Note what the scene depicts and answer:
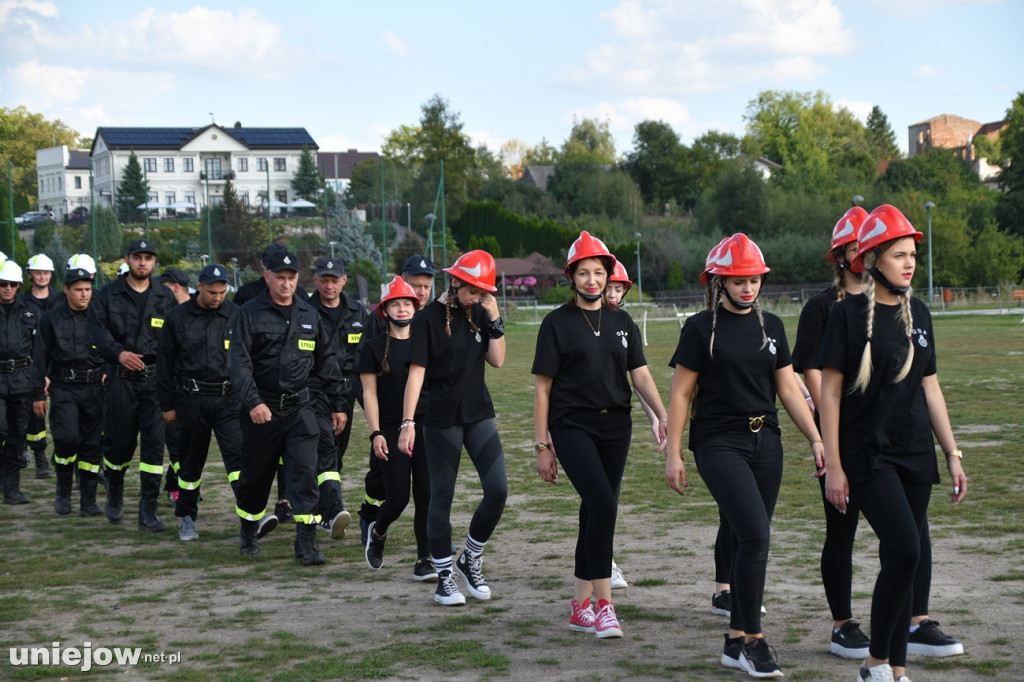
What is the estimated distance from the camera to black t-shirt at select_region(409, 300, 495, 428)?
743 centimetres

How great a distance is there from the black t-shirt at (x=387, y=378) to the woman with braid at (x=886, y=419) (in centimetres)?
352

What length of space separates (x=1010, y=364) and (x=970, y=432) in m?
10.6

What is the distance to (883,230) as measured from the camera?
17.3 ft

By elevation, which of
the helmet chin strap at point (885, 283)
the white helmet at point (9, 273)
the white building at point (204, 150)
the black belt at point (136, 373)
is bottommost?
the black belt at point (136, 373)

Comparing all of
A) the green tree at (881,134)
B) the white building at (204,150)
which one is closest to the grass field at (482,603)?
the white building at (204,150)

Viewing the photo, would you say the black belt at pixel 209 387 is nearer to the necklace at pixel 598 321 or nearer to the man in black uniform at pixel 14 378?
the man in black uniform at pixel 14 378

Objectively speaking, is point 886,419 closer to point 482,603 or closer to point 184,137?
point 482,603

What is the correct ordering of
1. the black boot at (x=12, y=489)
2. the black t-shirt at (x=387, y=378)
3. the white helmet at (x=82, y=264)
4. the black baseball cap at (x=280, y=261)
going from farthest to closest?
1. the black boot at (x=12, y=489)
2. the white helmet at (x=82, y=264)
3. the black baseball cap at (x=280, y=261)
4. the black t-shirt at (x=387, y=378)

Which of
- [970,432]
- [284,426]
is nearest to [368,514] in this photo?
[284,426]

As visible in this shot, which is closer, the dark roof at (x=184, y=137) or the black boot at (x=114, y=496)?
the black boot at (x=114, y=496)

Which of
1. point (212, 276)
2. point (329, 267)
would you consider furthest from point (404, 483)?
point (212, 276)

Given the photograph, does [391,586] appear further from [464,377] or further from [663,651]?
[663,651]

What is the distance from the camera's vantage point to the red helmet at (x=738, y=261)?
5801 mm

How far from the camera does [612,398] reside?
6578mm
